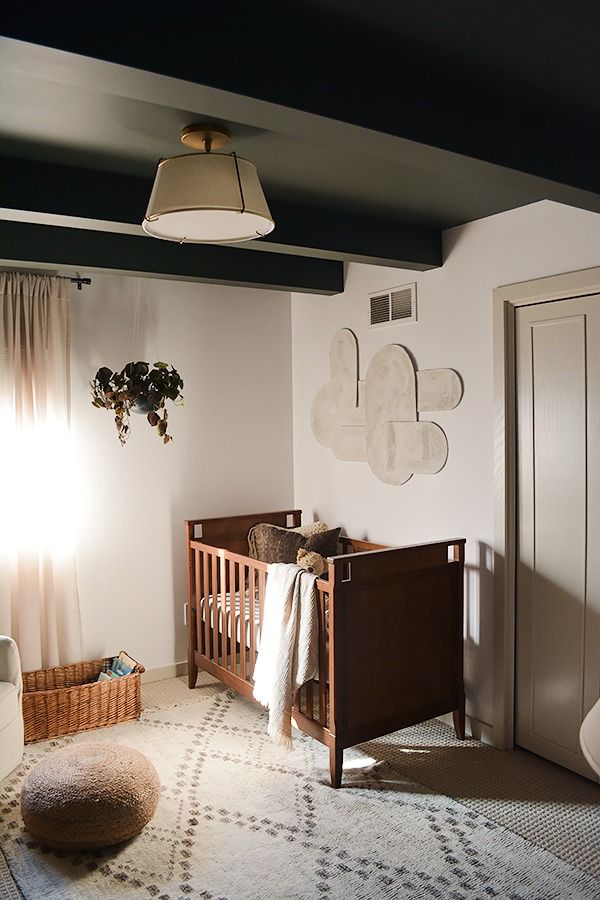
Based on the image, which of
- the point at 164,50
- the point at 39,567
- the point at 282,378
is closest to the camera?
the point at 164,50

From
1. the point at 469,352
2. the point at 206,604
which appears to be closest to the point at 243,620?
the point at 206,604

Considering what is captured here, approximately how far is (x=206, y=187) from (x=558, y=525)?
1931 mm

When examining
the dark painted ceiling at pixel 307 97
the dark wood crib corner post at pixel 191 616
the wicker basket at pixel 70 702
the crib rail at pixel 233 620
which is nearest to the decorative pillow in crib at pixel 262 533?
the crib rail at pixel 233 620

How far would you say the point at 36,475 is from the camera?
3734 mm

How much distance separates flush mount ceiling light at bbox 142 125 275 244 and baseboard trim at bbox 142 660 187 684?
2687 millimetres

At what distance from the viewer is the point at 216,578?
12.9 ft

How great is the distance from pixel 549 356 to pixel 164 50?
2101mm

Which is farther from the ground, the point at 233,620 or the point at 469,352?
the point at 469,352

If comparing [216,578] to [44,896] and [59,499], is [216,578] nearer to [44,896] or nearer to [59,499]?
[59,499]

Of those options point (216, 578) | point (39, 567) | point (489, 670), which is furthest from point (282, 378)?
point (489, 670)

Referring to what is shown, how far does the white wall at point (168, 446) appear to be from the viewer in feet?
13.2

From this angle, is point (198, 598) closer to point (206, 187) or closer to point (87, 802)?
point (87, 802)

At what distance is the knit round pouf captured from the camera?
252 cm

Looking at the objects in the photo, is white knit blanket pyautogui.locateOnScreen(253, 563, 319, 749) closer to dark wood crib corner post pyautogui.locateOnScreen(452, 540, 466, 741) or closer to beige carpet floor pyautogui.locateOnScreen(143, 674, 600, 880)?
beige carpet floor pyautogui.locateOnScreen(143, 674, 600, 880)
